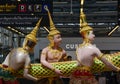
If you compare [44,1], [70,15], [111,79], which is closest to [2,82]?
[44,1]

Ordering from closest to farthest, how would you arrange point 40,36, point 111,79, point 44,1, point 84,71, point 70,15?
1. point 84,71
2. point 44,1
3. point 111,79
4. point 70,15
5. point 40,36

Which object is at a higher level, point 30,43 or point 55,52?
point 30,43

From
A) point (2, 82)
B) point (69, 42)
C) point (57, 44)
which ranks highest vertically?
point (57, 44)

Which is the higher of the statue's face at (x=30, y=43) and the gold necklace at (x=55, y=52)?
the statue's face at (x=30, y=43)

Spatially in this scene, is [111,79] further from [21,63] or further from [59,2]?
[21,63]

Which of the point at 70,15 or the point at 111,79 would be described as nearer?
the point at 111,79

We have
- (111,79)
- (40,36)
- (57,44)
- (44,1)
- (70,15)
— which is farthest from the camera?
(40,36)

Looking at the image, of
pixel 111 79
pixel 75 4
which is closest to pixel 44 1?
pixel 75 4

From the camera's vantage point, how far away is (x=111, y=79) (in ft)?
28.5

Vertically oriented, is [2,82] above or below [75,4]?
below

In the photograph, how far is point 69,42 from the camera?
14.6 meters

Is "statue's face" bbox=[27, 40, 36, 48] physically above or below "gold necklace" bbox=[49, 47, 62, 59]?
above

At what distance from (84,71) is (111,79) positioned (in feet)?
13.1

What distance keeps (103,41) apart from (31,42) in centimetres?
982
